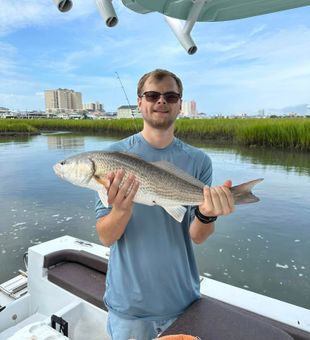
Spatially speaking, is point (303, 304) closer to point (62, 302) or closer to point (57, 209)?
point (62, 302)

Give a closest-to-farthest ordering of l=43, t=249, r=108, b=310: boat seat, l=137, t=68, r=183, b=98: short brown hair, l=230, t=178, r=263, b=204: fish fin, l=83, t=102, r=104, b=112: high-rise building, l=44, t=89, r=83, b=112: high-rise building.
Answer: l=230, t=178, r=263, b=204: fish fin
l=137, t=68, r=183, b=98: short brown hair
l=43, t=249, r=108, b=310: boat seat
l=44, t=89, r=83, b=112: high-rise building
l=83, t=102, r=104, b=112: high-rise building

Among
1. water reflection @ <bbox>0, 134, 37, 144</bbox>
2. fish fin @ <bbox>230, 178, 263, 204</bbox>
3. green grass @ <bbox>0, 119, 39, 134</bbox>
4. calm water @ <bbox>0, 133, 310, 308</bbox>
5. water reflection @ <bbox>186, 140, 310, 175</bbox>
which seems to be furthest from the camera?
green grass @ <bbox>0, 119, 39, 134</bbox>

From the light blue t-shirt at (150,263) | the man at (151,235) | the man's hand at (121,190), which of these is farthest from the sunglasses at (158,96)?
the man's hand at (121,190)

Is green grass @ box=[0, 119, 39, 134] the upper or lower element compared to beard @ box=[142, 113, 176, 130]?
lower

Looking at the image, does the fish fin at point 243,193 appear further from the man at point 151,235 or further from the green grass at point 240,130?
the green grass at point 240,130

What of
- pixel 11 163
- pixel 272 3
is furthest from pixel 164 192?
pixel 11 163

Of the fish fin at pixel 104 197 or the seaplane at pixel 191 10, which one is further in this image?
the seaplane at pixel 191 10

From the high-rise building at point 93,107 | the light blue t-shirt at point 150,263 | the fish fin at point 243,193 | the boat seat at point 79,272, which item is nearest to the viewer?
the fish fin at point 243,193

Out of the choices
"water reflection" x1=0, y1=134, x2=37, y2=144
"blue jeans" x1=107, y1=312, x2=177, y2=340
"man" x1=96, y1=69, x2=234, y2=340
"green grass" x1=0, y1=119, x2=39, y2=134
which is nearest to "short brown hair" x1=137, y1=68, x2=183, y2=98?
"man" x1=96, y1=69, x2=234, y2=340

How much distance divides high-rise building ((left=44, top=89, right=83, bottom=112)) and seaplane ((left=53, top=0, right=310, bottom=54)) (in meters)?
125

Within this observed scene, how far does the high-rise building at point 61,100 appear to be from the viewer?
398 feet

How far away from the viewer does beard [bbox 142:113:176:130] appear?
1819mm

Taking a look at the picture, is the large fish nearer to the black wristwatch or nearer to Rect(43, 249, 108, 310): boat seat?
the black wristwatch

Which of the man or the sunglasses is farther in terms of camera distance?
the sunglasses
